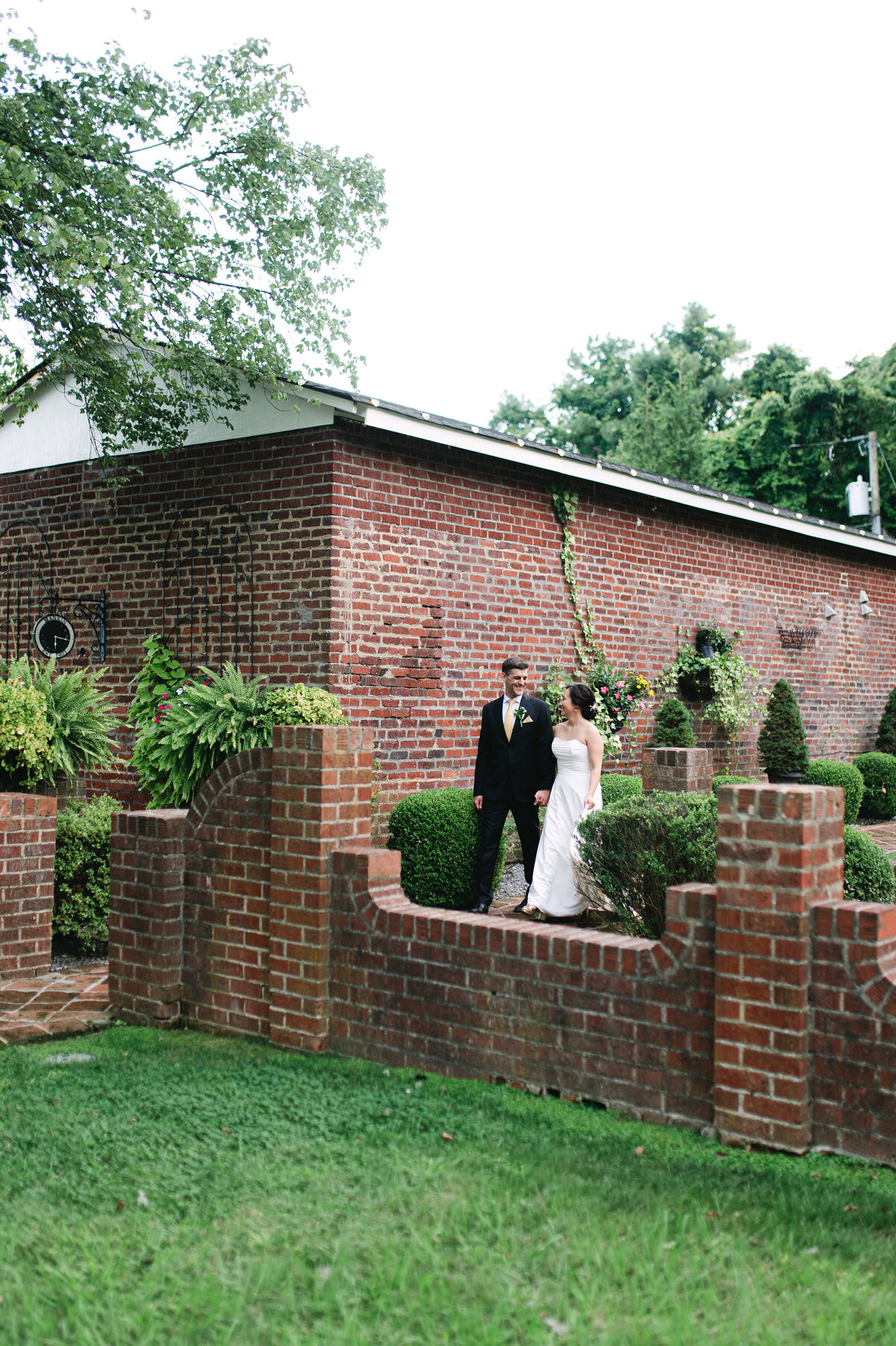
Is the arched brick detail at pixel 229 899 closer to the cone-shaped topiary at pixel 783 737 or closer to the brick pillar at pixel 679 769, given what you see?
the brick pillar at pixel 679 769

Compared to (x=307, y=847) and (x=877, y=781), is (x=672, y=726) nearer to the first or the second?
(x=877, y=781)

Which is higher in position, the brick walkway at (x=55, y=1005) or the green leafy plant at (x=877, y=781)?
the green leafy plant at (x=877, y=781)

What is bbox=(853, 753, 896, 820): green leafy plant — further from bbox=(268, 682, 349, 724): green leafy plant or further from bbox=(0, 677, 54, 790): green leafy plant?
bbox=(0, 677, 54, 790): green leafy plant

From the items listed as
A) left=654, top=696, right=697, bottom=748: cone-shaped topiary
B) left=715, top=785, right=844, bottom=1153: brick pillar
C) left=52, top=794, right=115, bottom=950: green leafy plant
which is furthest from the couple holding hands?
left=654, top=696, right=697, bottom=748: cone-shaped topiary

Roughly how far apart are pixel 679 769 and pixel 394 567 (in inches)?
110

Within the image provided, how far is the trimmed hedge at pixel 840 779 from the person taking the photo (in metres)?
12.9

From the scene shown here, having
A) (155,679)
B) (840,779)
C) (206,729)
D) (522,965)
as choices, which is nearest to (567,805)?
(206,729)

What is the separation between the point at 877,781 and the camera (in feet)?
48.9

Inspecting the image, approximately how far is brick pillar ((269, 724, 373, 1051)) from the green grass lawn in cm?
55

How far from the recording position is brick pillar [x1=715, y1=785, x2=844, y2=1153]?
3508mm

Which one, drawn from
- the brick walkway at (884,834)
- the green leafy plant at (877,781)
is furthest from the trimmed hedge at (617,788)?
the green leafy plant at (877,781)

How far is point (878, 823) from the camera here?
1409cm

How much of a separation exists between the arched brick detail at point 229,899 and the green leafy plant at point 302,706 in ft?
6.95

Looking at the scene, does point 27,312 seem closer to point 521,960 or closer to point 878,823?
point 521,960
